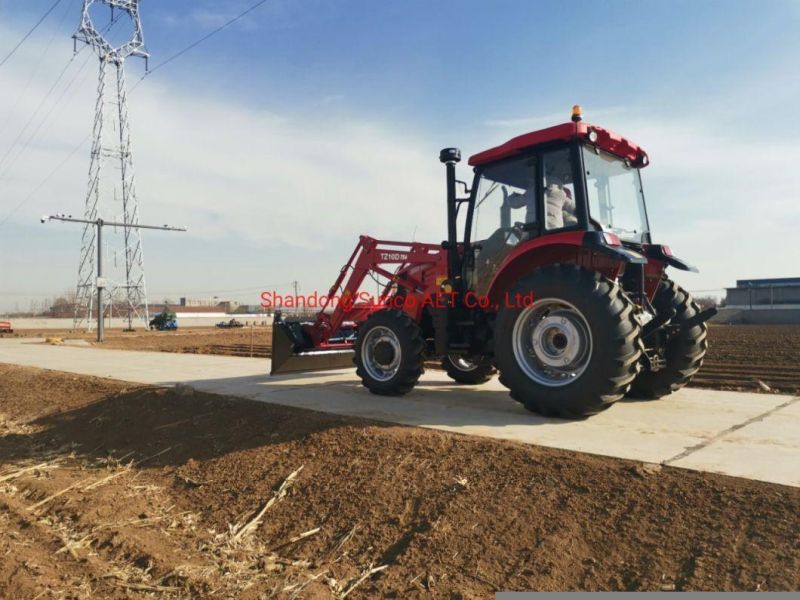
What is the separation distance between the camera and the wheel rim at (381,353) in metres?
7.11

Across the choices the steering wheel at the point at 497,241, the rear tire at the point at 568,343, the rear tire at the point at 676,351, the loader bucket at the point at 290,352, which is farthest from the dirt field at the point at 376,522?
the loader bucket at the point at 290,352

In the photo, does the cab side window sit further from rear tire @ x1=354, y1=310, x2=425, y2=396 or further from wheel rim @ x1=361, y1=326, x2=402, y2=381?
wheel rim @ x1=361, y1=326, x2=402, y2=381

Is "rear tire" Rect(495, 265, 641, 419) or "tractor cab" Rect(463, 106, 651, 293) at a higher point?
"tractor cab" Rect(463, 106, 651, 293)

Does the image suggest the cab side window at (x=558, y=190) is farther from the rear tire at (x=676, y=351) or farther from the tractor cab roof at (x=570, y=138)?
the rear tire at (x=676, y=351)

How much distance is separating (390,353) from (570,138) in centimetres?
337

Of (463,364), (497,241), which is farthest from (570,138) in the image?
(463,364)

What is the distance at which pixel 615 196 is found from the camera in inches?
245

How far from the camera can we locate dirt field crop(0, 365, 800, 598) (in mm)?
2943

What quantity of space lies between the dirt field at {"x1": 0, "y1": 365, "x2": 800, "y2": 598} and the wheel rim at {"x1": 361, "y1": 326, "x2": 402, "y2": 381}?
1.65 metres

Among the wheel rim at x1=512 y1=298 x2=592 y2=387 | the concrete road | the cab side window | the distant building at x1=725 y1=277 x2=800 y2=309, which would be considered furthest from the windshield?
the distant building at x1=725 y1=277 x2=800 y2=309

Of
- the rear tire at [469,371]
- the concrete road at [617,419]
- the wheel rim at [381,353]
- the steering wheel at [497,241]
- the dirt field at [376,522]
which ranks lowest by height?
the dirt field at [376,522]

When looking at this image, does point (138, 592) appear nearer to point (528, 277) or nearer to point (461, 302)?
point (528, 277)

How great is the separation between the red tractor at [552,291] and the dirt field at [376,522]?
4.25 ft

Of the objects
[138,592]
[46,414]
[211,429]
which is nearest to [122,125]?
[46,414]
